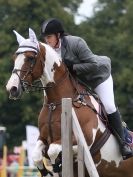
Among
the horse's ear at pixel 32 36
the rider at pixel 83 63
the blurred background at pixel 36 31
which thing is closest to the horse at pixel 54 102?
the horse's ear at pixel 32 36

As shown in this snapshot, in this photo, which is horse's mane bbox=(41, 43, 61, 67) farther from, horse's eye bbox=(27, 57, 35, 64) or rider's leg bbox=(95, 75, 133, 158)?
rider's leg bbox=(95, 75, 133, 158)

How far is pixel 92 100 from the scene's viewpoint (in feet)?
27.1

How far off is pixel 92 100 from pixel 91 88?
25 centimetres

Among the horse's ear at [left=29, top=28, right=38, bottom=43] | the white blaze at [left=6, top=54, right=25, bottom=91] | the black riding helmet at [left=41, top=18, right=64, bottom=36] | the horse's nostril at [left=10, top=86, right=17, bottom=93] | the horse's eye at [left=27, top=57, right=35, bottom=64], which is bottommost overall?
the horse's nostril at [left=10, top=86, right=17, bottom=93]

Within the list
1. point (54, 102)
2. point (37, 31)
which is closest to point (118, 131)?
point (54, 102)

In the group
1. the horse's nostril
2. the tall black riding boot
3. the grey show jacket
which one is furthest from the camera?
the tall black riding boot

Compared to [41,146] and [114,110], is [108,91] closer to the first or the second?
[114,110]

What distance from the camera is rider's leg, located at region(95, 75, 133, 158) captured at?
8.45 metres

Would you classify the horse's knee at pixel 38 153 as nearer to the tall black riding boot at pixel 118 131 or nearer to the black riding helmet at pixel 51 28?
the tall black riding boot at pixel 118 131

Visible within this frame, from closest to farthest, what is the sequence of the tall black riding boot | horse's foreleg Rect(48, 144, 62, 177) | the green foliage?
1. horse's foreleg Rect(48, 144, 62, 177)
2. the tall black riding boot
3. the green foliage

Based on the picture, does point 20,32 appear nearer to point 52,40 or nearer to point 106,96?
point 106,96

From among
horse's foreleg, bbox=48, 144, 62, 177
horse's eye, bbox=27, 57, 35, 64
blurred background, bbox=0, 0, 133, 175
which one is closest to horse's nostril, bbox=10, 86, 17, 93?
horse's eye, bbox=27, 57, 35, 64

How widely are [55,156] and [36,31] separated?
90.1 ft

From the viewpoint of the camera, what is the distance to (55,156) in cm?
769
